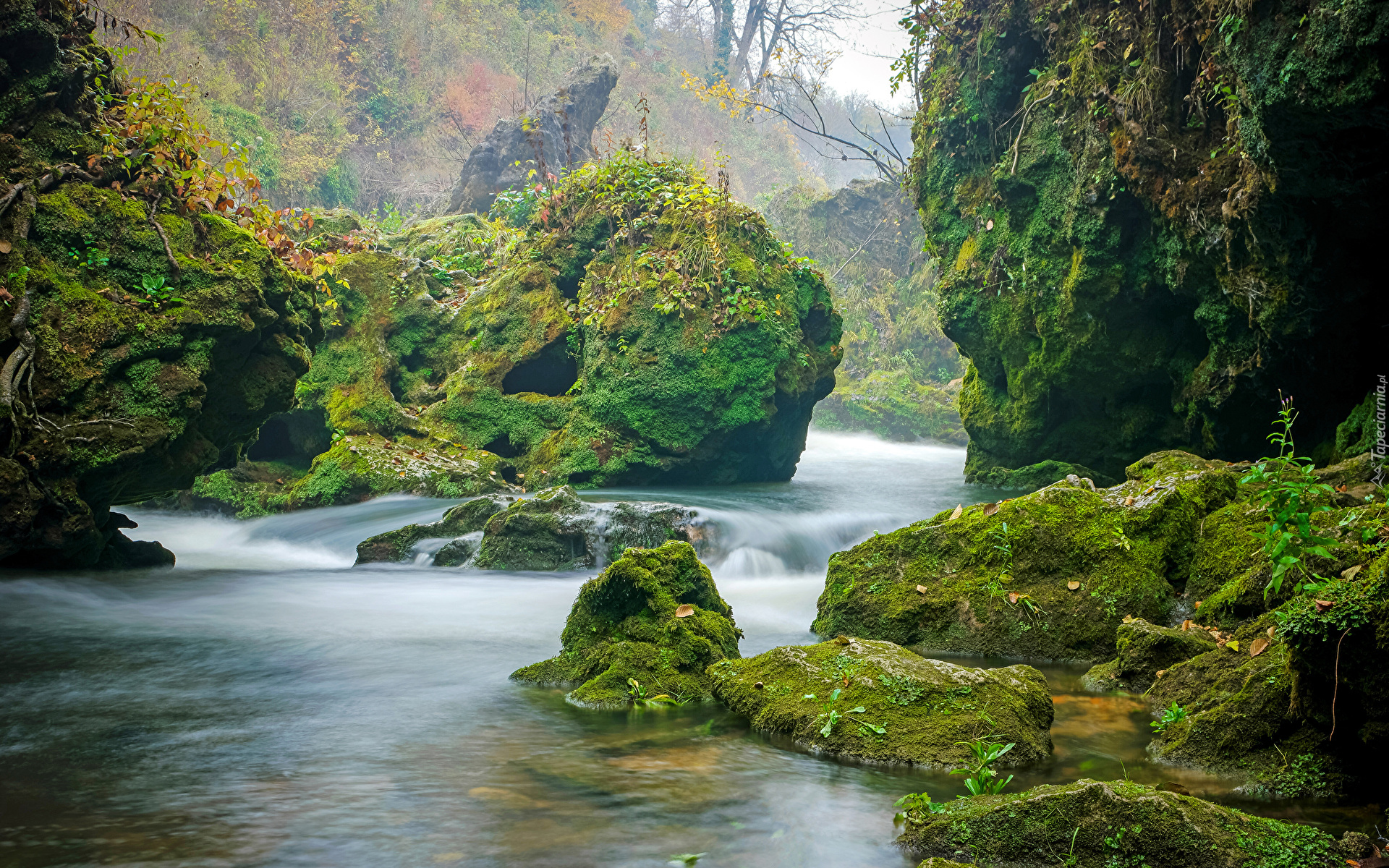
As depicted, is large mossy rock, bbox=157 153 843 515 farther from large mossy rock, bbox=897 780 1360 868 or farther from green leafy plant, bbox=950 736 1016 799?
large mossy rock, bbox=897 780 1360 868

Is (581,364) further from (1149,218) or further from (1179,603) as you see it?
(1179,603)

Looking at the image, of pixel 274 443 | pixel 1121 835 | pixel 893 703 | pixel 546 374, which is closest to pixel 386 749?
pixel 893 703

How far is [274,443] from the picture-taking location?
13.8m

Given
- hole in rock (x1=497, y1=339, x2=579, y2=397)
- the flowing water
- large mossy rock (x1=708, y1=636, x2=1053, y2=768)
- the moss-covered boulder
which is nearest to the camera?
the flowing water

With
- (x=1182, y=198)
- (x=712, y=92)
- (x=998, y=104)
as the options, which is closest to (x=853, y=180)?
(x=712, y=92)

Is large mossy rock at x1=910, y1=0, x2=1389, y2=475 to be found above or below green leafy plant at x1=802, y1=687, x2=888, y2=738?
above

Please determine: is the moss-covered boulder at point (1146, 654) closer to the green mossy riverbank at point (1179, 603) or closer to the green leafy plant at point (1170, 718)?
the green mossy riverbank at point (1179, 603)

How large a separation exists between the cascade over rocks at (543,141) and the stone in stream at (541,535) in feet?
53.7

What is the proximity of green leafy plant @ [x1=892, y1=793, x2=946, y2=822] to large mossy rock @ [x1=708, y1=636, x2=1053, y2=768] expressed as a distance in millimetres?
493

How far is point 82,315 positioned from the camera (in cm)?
737

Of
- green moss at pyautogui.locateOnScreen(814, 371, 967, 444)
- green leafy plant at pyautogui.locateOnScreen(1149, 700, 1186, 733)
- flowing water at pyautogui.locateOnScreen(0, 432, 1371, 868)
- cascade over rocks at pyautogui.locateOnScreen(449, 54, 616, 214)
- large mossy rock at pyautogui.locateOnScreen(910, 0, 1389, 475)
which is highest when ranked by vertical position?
cascade over rocks at pyautogui.locateOnScreen(449, 54, 616, 214)

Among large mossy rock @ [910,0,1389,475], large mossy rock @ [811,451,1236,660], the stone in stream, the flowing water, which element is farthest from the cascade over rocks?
large mossy rock @ [811,451,1236,660]

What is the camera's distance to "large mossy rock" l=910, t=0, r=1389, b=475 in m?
6.71

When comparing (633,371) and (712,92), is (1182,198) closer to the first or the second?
(633,371)
